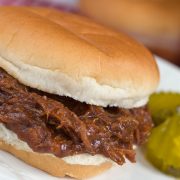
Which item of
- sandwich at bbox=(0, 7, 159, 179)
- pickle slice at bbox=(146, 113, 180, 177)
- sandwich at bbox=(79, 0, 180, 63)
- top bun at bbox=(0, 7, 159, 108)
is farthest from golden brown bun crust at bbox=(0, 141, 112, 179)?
sandwich at bbox=(79, 0, 180, 63)

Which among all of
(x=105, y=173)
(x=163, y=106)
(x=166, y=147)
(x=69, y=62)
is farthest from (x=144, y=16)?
(x=69, y=62)

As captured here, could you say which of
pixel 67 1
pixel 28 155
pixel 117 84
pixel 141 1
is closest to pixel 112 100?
pixel 117 84

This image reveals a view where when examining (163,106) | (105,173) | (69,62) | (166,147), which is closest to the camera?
(69,62)

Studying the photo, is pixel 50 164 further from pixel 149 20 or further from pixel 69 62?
pixel 149 20

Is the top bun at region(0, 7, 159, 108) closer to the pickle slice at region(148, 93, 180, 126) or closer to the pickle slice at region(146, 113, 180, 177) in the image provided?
the pickle slice at region(146, 113, 180, 177)

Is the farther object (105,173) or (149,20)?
(149,20)

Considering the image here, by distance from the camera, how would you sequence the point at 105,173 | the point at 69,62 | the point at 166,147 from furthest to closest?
1. the point at 166,147
2. the point at 105,173
3. the point at 69,62
